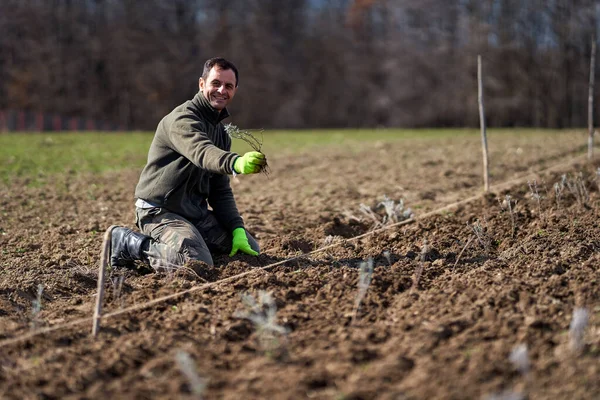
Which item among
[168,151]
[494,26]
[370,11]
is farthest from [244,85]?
[168,151]

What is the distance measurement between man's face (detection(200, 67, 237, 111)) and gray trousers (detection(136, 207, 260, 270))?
892 mm

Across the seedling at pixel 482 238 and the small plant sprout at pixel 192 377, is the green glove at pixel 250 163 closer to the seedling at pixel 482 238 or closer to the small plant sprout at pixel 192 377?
the small plant sprout at pixel 192 377

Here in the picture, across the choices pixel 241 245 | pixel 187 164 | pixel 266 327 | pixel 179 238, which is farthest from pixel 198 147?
pixel 266 327

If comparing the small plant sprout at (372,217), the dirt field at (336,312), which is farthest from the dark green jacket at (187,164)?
the small plant sprout at (372,217)

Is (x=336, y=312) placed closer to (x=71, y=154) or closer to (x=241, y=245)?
(x=241, y=245)

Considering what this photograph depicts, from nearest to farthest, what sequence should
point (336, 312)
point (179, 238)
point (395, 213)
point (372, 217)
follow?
point (336, 312) < point (179, 238) < point (395, 213) < point (372, 217)

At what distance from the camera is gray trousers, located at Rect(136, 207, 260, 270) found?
4.36m

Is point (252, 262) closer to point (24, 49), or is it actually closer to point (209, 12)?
point (24, 49)

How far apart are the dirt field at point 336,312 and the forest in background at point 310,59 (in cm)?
2805

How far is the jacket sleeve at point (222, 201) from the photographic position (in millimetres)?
5004

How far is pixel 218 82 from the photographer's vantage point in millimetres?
4496

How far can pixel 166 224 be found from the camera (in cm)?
462

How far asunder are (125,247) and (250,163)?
136 cm

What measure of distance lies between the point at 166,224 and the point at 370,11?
39.8 meters
